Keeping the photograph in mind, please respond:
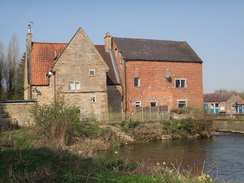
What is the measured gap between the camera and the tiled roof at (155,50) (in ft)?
125

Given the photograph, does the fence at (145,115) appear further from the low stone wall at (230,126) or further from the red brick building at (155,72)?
the low stone wall at (230,126)

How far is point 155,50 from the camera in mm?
39875

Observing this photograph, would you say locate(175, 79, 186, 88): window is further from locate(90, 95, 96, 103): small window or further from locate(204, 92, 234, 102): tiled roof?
locate(204, 92, 234, 102): tiled roof

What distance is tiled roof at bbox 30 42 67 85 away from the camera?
34562mm

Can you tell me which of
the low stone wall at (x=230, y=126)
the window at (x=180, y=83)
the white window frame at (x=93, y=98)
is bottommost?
the low stone wall at (x=230, y=126)

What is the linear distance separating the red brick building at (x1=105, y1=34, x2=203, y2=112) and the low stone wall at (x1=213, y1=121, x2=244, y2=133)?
137 inches

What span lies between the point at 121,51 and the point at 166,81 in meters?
6.48

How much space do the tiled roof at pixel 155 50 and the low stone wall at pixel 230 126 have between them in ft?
26.8

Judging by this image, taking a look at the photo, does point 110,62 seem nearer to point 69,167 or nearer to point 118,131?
point 118,131

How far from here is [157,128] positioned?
1210 inches

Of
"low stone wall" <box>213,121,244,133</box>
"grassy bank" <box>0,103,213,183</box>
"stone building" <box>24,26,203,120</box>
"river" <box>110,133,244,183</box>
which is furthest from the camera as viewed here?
"low stone wall" <box>213,121,244,133</box>

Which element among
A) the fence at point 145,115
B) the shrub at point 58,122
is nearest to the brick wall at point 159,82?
the fence at point 145,115

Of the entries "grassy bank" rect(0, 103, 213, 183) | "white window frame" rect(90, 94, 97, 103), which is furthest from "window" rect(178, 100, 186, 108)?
"white window frame" rect(90, 94, 97, 103)

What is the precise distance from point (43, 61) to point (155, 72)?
12912 mm
